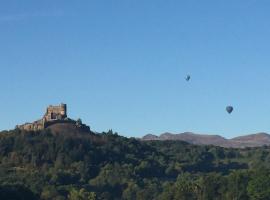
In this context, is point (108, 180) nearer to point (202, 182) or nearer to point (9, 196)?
point (202, 182)

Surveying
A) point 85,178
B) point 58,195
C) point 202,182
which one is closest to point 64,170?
point 85,178

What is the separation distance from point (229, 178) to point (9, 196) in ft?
153

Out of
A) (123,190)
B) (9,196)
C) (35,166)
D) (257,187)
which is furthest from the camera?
(35,166)

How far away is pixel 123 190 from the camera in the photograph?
589ft

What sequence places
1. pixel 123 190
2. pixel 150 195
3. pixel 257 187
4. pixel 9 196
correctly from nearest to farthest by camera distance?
pixel 9 196, pixel 257 187, pixel 150 195, pixel 123 190

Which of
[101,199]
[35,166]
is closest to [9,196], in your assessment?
[101,199]

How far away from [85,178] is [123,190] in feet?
46.1

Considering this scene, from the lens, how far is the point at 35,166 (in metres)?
198

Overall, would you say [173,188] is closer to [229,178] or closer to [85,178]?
[229,178]

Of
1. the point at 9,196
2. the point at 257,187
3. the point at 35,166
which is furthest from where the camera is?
the point at 35,166

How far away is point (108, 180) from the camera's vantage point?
185m

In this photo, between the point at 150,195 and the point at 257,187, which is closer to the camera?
the point at 257,187

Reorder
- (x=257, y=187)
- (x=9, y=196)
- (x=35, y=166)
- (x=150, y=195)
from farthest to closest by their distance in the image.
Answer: (x=35, y=166), (x=150, y=195), (x=257, y=187), (x=9, y=196)

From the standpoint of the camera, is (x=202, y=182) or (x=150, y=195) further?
(x=150, y=195)
